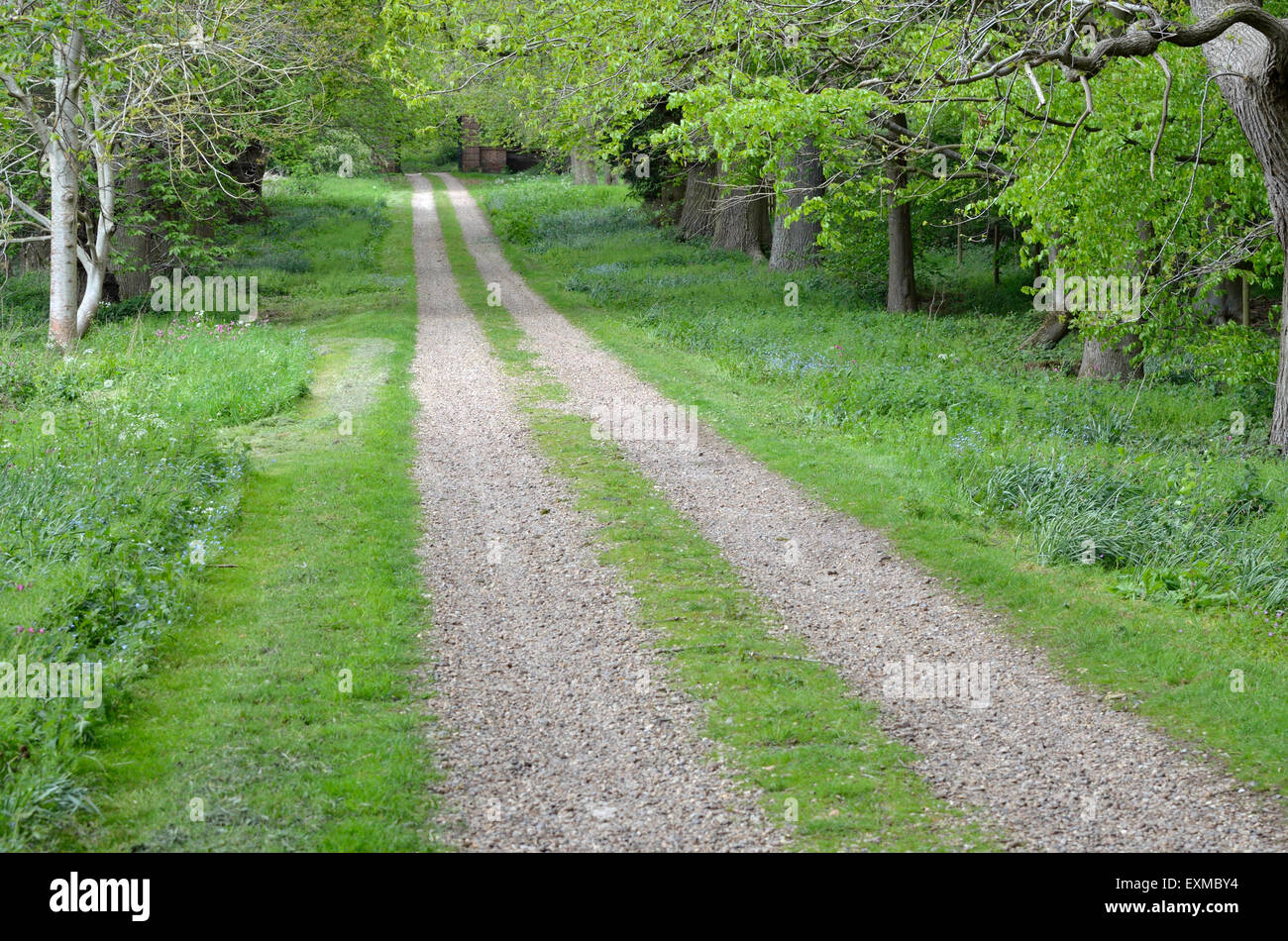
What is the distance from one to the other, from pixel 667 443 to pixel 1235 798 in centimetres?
849

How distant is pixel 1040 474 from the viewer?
10.4 m

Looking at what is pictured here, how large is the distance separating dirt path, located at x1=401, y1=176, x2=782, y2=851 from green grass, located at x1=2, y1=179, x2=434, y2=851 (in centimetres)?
29

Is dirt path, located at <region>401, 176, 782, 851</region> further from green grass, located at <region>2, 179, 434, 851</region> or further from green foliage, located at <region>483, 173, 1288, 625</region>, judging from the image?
green foliage, located at <region>483, 173, 1288, 625</region>

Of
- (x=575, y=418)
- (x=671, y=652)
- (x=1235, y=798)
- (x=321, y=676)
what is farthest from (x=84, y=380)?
(x=1235, y=798)

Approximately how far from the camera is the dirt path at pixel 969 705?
5.43 meters

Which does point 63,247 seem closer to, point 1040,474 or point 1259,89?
point 1040,474

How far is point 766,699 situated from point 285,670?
3159 millimetres

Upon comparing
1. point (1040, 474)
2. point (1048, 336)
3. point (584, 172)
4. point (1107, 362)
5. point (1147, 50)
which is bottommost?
point (1040, 474)

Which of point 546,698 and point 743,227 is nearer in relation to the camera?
point 546,698

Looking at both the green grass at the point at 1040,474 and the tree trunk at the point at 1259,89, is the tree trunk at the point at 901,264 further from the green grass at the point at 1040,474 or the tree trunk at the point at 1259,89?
the tree trunk at the point at 1259,89

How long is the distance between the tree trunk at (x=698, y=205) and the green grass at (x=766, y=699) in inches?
959

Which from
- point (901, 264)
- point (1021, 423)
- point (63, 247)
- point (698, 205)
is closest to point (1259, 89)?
point (1021, 423)

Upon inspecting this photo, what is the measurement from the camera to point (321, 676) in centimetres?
685

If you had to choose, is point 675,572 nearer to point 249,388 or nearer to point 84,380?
point 249,388
